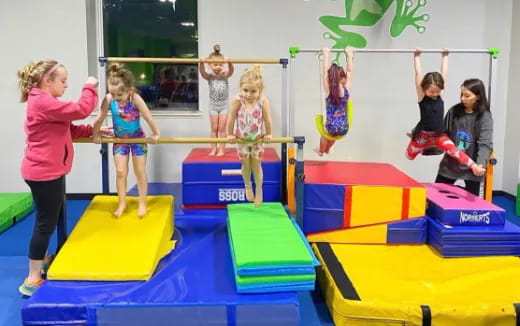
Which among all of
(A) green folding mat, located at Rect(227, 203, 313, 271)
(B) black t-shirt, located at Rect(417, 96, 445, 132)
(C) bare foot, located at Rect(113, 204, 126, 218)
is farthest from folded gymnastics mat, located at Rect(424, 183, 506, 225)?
(C) bare foot, located at Rect(113, 204, 126, 218)

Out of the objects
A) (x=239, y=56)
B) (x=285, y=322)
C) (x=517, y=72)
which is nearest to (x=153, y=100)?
(x=239, y=56)

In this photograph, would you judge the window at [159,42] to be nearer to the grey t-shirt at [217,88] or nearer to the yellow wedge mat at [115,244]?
the grey t-shirt at [217,88]

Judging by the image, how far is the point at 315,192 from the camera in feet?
13.2

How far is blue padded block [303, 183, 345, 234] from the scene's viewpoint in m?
4.00

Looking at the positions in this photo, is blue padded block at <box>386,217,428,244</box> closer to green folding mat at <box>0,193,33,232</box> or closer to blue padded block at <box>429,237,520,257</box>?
blue padded block at <box>429,237,520,257</box>

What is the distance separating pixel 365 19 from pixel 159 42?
2.76 m

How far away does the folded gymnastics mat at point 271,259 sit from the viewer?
9.10ft

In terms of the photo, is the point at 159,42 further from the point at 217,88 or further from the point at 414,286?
the point at 414,286

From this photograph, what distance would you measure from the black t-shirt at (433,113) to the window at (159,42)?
10.3ft

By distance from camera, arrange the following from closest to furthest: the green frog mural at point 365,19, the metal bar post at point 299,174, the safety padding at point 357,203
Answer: the metal bar post at point 299,174
the safety padding at point 357,203
the green frog mural at point 365,19

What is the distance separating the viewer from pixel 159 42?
247 inches

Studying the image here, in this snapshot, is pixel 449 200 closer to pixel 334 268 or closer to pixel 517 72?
pixel 334 268

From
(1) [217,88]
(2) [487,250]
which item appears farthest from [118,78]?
(2) [487,250]

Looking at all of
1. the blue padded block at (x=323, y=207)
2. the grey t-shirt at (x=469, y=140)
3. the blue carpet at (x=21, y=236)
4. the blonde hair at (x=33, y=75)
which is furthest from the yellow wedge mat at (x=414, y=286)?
the blue carpet at (x=21, y=236)
